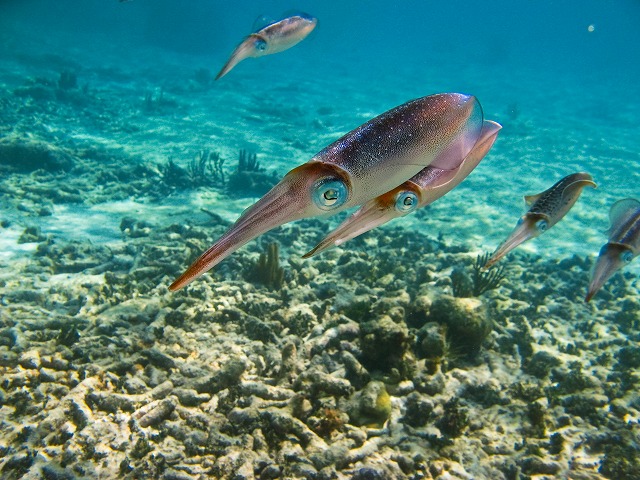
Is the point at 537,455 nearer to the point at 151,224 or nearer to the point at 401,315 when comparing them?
the point at 401,315

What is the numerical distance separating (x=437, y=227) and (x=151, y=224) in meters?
8.73

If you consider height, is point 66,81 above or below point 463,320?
above

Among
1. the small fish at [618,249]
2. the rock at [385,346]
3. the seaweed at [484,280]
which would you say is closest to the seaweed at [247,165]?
the seaweed at [484,280]

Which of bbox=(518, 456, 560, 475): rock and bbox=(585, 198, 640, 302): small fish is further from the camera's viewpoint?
bbox=(518, 456, 560, 475): rock

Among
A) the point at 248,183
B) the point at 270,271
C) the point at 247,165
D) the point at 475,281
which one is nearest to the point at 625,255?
the point at 270,271

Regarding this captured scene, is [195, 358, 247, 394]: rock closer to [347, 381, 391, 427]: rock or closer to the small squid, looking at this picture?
[347, 381, 391, 427]: rock

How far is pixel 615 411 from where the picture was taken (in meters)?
5.66

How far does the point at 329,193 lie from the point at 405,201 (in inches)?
13.8

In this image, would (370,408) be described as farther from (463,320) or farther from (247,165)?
(247,165)

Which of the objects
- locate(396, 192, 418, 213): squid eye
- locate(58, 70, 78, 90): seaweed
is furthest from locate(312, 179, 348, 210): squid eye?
locate(58, 70, 78, 90): seaweed

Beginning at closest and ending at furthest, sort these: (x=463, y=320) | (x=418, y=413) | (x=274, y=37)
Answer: (x=274, y=37) → (x=418, y=413) → (x=463, y=320)

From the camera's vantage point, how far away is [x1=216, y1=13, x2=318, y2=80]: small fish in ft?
10.2

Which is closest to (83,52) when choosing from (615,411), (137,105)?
(137,105)

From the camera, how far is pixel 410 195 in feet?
4.62
